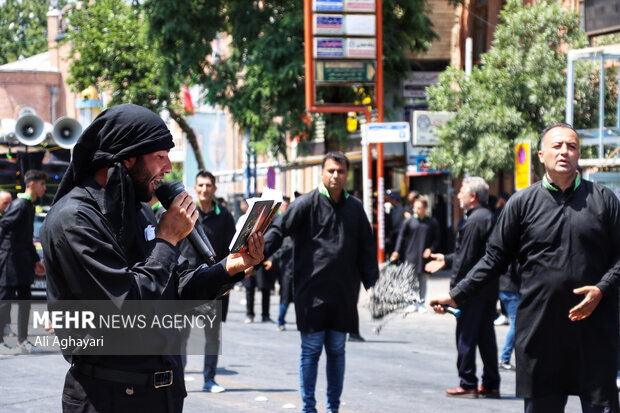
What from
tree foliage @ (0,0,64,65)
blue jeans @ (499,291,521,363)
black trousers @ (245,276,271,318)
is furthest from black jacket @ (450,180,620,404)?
tree foliage @ (0,0,64,65)

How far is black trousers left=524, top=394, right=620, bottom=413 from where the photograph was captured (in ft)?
18.2

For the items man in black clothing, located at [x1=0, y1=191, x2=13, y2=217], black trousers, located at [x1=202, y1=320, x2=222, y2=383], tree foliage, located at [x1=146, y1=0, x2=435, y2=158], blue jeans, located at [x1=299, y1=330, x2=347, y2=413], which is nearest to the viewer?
blue jeans, located at [x1=299, y1=330, x2=347, y2=413]

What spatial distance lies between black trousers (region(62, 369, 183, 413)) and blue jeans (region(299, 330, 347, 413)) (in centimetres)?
408

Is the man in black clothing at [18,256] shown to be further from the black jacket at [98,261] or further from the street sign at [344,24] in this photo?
the street sign at [344,24]

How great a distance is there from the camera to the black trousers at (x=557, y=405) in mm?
5539

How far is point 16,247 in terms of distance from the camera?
→ 12234 millimetres

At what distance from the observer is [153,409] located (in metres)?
3.69

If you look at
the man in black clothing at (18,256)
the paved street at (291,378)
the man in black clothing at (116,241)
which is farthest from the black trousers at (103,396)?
the man in black clothing at (18,256)

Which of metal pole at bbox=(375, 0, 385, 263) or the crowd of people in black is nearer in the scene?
the crowd of people in black

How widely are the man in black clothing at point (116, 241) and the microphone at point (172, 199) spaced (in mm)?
38

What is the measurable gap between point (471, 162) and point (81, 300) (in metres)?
20.0

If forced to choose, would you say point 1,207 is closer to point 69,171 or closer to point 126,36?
point 69,171

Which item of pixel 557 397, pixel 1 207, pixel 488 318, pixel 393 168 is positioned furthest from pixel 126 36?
pixel 557 397

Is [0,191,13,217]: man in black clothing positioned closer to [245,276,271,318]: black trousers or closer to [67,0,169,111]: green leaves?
[245,276,271,318]: black trousers
